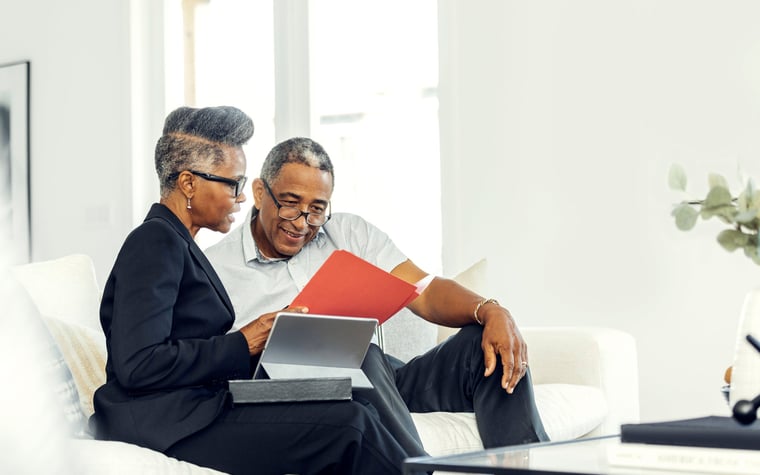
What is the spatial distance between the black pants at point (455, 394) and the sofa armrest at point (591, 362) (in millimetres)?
518

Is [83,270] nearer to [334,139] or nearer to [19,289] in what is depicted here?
[19,289]

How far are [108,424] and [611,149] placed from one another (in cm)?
231

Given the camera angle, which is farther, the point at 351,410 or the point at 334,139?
the point at 334,139

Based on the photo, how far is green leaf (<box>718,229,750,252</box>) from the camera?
1.25 meters

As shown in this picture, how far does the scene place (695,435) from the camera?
105 centimetres

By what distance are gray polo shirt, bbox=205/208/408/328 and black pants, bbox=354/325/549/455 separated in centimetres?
33

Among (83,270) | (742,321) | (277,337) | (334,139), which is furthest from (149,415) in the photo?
(334,139)

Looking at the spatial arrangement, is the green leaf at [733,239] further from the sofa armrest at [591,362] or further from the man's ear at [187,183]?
the sofa armrest at [591,362]

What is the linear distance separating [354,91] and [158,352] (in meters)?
2.69

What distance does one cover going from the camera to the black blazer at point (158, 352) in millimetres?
1679

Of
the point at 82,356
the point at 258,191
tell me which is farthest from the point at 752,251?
the point at 258,191

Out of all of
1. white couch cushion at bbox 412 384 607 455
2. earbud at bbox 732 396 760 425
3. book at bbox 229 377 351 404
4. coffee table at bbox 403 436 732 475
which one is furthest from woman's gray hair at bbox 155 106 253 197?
earbud at bbox 732 396 760 425

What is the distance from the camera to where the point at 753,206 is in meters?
1.21

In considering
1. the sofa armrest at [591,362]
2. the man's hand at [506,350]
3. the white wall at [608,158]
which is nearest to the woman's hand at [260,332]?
the man's hand at [506,350]
